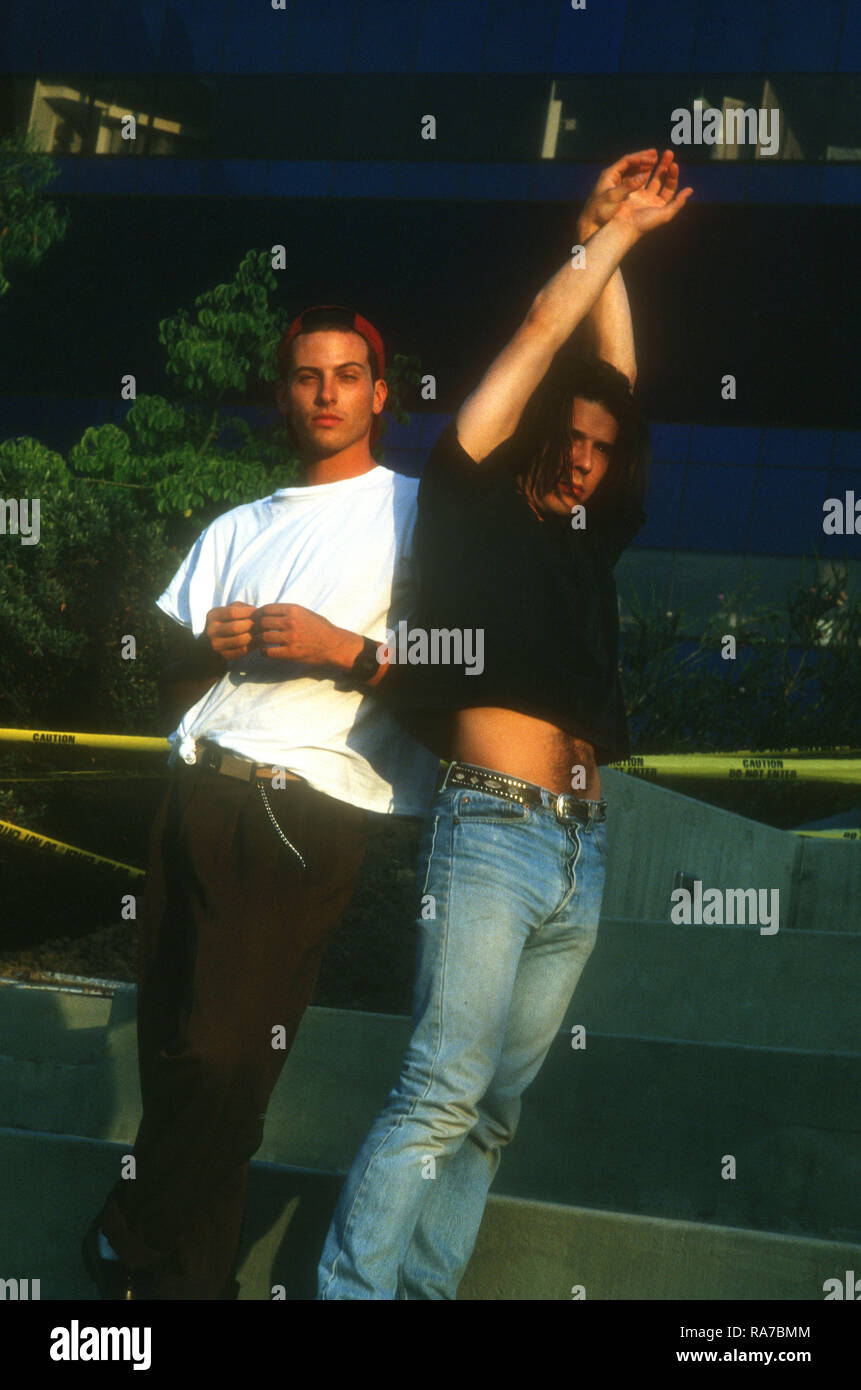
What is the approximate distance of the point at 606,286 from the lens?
10.3 feet

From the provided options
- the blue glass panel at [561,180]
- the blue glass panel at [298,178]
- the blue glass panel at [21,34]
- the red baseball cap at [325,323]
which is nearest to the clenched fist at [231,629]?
the red baseball cap at [325,323]

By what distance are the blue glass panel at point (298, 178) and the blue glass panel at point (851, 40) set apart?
9067 mm

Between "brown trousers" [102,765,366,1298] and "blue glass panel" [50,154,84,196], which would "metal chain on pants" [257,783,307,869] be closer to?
"brown trousers" [102,765,366,1298]

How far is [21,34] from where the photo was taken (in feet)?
84.4

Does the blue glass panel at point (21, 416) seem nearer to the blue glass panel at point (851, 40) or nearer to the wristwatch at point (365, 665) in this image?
the blue glass panel at point (851, 40)

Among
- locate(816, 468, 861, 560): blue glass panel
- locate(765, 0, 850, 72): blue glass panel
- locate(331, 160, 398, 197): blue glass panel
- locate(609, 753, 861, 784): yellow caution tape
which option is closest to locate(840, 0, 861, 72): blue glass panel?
locate(765, 0, 850, 72): blue glass panel

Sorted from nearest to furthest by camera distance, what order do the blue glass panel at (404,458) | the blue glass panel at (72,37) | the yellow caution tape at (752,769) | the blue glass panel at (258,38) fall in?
the yellow caution tape at (752,769) < the blue glass panel at (404,458) < the blue glass panel at (258,38) < the blue glass panel at (72,37)

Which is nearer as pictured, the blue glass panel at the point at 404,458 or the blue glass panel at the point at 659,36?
the blue glass panel at the point at 659,36

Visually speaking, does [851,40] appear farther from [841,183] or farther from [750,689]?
[750,689]

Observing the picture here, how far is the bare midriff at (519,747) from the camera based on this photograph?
9.14ft

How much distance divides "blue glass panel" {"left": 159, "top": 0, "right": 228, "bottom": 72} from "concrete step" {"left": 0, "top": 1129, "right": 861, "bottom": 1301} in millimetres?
25515

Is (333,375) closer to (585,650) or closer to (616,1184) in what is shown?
(585,650)

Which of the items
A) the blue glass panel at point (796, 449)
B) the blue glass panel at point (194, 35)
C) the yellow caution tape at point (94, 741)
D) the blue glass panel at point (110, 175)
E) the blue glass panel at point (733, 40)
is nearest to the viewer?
the yellow caution tape at point (94, 741)

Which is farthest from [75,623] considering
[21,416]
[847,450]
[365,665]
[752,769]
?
[21,416]
